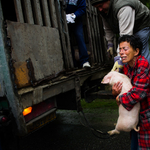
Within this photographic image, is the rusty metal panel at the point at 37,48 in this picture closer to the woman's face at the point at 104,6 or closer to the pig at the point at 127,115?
the woman's face at the point at 104,6

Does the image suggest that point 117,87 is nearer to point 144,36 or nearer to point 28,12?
A: point 144,36

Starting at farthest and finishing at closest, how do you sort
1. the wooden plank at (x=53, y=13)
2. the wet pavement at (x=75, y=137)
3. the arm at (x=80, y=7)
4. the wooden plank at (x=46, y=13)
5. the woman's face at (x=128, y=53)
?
the arm at (x=80, y=7), the wet pavement at (x=75, y=137), the wooden plank at (x=53, y=13), the wooden plank at (x=46, y=13), the woman's face at (x=128, y=53)

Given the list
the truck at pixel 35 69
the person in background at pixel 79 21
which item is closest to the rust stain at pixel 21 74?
the truck at pixel 35 69

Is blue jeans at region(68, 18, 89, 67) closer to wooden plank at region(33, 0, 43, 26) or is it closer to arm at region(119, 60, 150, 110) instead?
wooden plank at region(33, 0, 43, 26)

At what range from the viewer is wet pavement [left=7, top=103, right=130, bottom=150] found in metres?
2.90

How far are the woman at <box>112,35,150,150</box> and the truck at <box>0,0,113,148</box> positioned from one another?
97 centimetres

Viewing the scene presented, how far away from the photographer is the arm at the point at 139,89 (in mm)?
1440

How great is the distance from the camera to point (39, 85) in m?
2.07

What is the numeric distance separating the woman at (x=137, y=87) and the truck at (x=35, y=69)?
975 millimetres

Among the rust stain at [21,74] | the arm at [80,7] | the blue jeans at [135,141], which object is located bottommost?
the blue jeans at [135,141]

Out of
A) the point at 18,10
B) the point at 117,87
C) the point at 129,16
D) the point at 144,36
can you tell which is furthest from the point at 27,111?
the point at 144,36

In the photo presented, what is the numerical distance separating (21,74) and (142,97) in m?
1.31

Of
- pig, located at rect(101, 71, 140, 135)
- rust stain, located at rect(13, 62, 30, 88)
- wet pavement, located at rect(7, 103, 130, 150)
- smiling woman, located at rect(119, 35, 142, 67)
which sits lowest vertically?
wet pavement, located at rect(7, 103, 130, 150)

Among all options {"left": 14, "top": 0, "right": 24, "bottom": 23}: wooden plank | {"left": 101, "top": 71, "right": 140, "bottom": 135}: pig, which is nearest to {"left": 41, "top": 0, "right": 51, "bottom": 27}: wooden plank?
{"left": 14, "top": 0, "right": 24, "bottom": 23}: wooden plank
